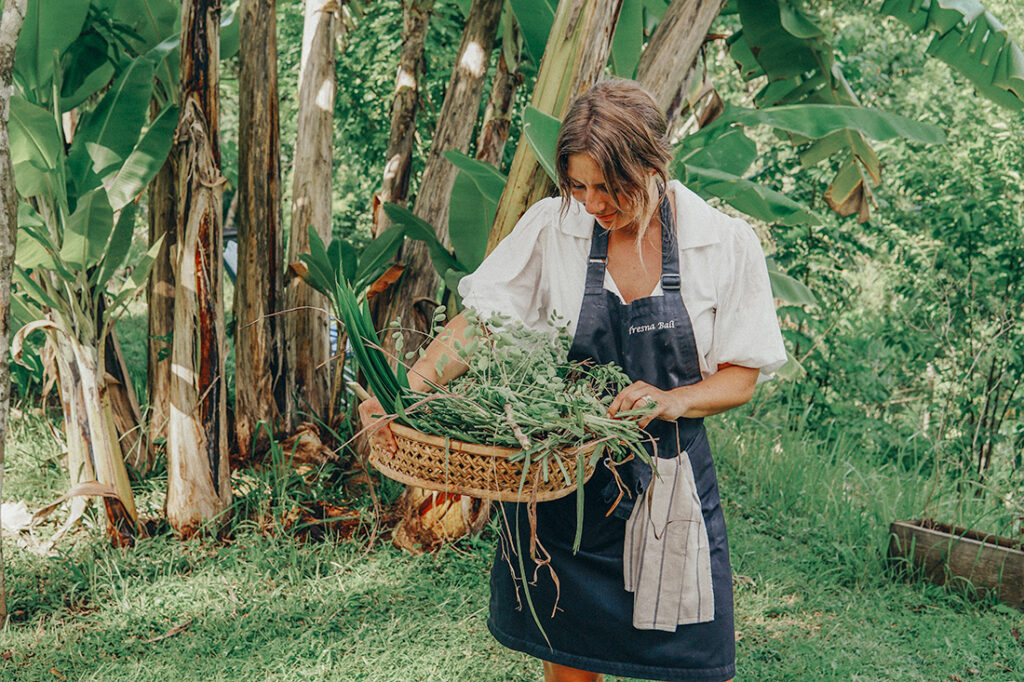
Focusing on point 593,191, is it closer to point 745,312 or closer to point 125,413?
point 745,312

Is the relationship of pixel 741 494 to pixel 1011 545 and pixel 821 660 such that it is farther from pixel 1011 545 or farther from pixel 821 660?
pixel 821 660

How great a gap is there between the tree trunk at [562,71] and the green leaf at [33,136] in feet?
5.68

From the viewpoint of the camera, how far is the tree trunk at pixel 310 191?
13.8ft

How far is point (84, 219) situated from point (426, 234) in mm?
1352

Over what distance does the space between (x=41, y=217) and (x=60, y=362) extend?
1.91ft

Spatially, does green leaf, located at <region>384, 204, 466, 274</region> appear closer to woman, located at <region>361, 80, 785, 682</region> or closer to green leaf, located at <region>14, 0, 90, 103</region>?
green leaf, located at <region>14, 0, 90, 103</region>

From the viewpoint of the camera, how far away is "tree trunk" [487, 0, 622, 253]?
2738mm

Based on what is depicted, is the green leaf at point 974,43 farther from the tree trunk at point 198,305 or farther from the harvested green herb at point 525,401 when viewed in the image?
the tree trunk at point 198,305

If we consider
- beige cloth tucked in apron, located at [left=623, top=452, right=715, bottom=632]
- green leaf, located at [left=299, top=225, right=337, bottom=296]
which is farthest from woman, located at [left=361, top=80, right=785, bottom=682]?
green leaf, located at [left=299, top=225, right=337, bottom=296]

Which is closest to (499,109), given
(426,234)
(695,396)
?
(426,234)

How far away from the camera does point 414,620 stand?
3.23 meters

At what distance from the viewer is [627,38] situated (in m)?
3.42

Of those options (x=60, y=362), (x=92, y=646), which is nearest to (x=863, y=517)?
(x=92, y=646)

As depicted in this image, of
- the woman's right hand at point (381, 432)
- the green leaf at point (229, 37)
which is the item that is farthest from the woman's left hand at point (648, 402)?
the green leaf at point (229, 37)
